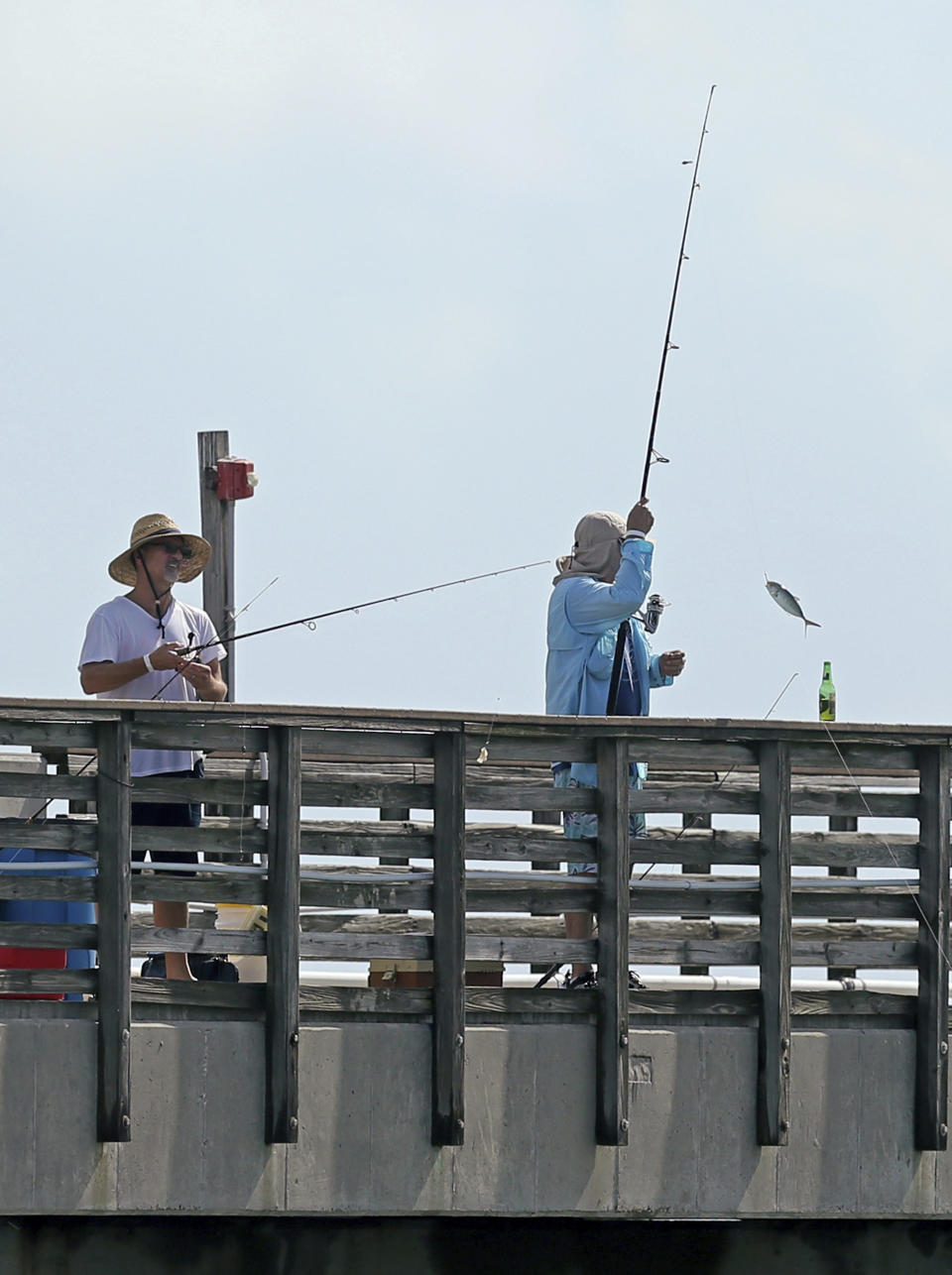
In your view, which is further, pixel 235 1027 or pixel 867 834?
pixel 867 834

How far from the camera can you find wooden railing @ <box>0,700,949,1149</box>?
6.42 m

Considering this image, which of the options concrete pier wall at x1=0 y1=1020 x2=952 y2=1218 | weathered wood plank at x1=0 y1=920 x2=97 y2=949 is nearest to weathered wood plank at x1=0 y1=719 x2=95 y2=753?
weathered wood plank at x1=0 y1=920 x2=97 y2=949

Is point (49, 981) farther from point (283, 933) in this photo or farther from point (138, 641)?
point (138, 641)

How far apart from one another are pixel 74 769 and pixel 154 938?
2.74 m

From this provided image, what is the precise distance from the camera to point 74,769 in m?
9.10

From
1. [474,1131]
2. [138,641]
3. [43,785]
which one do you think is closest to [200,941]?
[43,785]

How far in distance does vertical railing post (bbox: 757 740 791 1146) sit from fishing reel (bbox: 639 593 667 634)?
4.35ft

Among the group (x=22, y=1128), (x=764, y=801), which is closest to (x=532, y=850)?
(x=764, y=801)

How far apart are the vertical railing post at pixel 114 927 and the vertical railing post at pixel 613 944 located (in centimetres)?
158

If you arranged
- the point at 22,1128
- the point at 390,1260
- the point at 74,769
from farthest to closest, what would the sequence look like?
the point at 74,769
the point at 390,1260
the point at 22,1128

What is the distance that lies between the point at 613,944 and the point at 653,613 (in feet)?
6.43

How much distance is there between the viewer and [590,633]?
7.60 meters

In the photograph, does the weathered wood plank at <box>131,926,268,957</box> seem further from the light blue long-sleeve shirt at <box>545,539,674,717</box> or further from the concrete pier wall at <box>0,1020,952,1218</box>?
the light blue long-sleeve shirt at <box>545,539,674,717</box>

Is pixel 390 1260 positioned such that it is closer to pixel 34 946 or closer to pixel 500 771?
pixel 34 946
